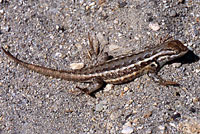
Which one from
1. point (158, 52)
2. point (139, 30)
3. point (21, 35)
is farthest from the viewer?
point (21, 35)

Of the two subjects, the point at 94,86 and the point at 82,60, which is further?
the point at 82,60

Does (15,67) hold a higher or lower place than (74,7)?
lower

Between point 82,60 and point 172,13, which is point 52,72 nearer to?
point 82,60

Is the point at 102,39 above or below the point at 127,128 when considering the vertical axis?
above

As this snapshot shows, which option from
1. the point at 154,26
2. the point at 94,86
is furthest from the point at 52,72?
the point at 154,26

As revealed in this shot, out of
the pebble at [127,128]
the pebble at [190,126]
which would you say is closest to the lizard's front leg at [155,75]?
the pebble at [190,126]

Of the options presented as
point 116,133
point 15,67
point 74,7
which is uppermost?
point 74,7

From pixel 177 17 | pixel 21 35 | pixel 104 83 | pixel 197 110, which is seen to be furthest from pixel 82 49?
pixel 197 110

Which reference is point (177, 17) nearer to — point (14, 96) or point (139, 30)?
point (139, 30)

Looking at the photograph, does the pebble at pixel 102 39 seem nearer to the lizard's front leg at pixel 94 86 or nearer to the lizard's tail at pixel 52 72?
the lizard's front leg at pixel 94 86
